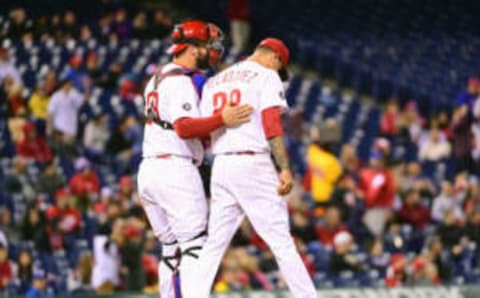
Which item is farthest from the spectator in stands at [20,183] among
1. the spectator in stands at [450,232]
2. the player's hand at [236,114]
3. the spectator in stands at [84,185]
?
the player's hand at [236,114]

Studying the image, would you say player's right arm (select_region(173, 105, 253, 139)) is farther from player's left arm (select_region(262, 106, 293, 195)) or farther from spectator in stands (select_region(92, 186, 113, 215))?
spectator in stands (select_region(92, 186, 113, 215))

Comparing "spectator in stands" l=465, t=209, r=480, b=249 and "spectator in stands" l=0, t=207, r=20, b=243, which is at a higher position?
"spectator in stands" l=0, t=207, r=20, b=243

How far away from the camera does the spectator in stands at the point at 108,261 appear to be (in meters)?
15.1

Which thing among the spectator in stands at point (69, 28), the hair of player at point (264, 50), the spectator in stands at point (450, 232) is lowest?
the spectator in stands at point (450, 232)

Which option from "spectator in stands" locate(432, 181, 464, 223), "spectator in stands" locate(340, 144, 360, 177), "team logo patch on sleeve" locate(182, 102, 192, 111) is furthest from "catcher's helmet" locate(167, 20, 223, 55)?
"spectator in stands" locate(340, 144, 360, 177)

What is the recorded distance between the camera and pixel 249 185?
9.73 m

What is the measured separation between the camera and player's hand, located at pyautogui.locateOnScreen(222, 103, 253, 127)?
31.6 feet

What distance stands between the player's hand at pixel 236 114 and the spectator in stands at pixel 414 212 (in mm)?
8208

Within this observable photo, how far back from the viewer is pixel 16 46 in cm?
2127

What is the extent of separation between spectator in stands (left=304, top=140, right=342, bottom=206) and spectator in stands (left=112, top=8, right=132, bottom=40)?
5.86 metres

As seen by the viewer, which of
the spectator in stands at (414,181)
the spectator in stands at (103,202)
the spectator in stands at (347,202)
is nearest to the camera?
the spectator in stands at (103,202)

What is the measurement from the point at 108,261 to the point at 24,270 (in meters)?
0.80

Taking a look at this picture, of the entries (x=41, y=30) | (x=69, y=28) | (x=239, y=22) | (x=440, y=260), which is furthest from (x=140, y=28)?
(x=440, y=260)

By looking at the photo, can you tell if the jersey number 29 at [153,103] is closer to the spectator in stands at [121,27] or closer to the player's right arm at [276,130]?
the player's right arm at [276,130]
